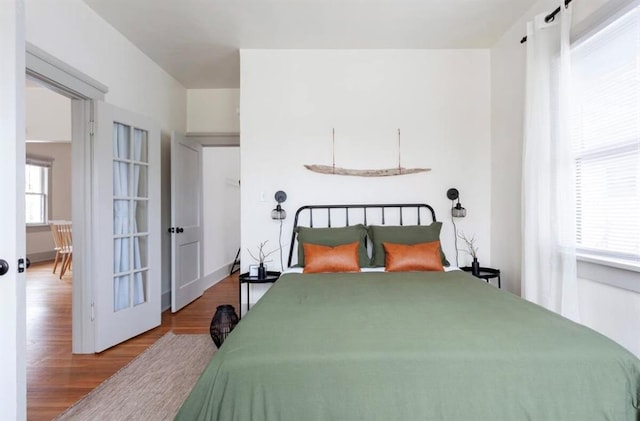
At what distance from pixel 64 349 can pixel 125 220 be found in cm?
116

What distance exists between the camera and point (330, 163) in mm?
3314

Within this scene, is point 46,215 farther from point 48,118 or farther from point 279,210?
point 279,210

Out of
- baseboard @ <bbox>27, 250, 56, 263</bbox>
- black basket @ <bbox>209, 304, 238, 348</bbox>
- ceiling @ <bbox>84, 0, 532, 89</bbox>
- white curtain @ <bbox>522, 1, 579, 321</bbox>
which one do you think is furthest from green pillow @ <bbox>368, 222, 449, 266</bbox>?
baseboard @ <bbox>27, 250, 56, 263</bbox>

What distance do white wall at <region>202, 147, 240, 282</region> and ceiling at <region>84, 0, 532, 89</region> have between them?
219 cm

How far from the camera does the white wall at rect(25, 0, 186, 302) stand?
7.50ft

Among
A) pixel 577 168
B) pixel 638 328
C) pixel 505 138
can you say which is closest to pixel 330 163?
pixel 505 138

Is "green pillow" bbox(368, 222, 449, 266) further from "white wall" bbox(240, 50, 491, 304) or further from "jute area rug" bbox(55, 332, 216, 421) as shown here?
"jute area rug" bbox(55, 332, 216, 421)

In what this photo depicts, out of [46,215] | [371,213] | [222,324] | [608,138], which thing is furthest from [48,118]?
[608,138]

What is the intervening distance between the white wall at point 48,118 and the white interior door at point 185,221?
2775 millimetres

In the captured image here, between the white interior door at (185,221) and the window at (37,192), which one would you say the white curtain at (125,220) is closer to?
the white interior door at (185,221)

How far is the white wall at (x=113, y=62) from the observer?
2.29 m

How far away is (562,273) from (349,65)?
8.33ft

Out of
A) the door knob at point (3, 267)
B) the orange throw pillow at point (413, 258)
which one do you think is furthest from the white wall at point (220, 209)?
the door knob at point (3, 267)

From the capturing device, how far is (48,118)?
217 inches
